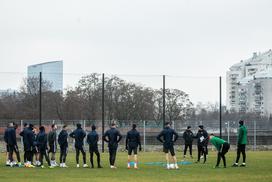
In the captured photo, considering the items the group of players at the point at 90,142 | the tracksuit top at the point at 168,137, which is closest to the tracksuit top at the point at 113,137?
the group of players at the point at 90,142

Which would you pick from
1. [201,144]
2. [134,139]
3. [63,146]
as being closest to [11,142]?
[63,146]

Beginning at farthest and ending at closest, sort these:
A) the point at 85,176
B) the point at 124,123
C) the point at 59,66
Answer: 1. the point at 59,66
2. the point at 124,123
3. the point at 85,176

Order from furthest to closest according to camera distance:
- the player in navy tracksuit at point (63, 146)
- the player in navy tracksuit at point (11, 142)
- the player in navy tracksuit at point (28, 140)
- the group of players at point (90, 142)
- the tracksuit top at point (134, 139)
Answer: the player in navy tracksuit at point (11, 142) → the player in navy tracksuit at point (63, 146) → the player in navy tracksuit at point (28, 140) → the tracksuit top at point (134, 139) → the group of players at point (90, 142)

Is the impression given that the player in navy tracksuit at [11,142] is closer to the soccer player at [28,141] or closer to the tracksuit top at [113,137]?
the soccer player at [28,141]

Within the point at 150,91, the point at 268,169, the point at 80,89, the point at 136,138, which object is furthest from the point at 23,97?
the point at 268,169

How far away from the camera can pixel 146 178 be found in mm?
20953

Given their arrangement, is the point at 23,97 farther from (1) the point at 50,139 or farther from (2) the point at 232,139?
(1) the point at 50,139

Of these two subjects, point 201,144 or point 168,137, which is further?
point 201,144

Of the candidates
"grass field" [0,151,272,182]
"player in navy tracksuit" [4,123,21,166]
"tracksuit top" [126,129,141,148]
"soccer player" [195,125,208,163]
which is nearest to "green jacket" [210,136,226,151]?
"grass field" [0,151,272,182]

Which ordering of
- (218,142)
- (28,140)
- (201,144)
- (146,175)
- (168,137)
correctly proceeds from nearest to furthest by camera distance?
(146,175) → (218,142) → (168,137) → (28,140) → (201,144)

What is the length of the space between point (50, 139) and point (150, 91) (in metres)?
42.3

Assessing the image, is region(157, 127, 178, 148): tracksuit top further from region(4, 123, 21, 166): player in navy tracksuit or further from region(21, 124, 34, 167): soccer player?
region(4, 123, 21, 166): player in navy tracksuit

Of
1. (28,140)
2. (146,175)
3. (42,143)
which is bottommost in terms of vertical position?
(146,175)

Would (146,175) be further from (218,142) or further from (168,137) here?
(218,142)
